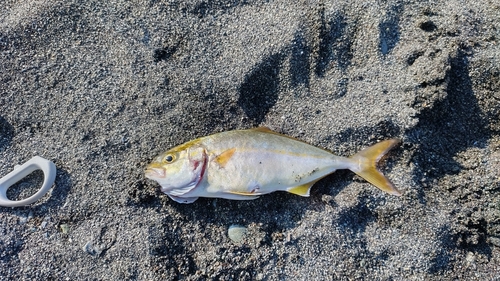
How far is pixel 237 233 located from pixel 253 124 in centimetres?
82

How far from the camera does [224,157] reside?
2633 mm

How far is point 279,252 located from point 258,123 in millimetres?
959

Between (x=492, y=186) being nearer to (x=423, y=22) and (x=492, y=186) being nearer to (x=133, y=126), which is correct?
(x=423, y=22)

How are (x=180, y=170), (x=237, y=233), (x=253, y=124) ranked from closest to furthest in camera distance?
(x=180, y=170), (x=237, y=233), (x=253, y=124)

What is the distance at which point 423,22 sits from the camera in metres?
3.00

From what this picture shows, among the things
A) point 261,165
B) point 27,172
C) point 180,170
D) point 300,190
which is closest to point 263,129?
point 261,165

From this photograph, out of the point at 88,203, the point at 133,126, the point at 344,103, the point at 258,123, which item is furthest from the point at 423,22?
the point at 88,203

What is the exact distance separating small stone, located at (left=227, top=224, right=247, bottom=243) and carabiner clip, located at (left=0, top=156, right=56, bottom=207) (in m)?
1.31

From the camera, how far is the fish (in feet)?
8.54

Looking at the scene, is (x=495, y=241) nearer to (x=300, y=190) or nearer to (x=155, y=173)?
(x=300, y=190)

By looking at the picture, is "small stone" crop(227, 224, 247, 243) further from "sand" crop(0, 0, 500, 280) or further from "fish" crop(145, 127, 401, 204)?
"fish" crop(145, 127, 401, 204)

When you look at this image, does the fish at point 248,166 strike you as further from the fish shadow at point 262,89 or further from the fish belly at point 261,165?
the fish shadow at point 262,89

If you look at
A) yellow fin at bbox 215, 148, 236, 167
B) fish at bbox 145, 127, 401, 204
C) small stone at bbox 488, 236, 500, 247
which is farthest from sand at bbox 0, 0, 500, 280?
yellow fin at bbox 215, 148, 236, 167

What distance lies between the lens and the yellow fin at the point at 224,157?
2.63 meters
